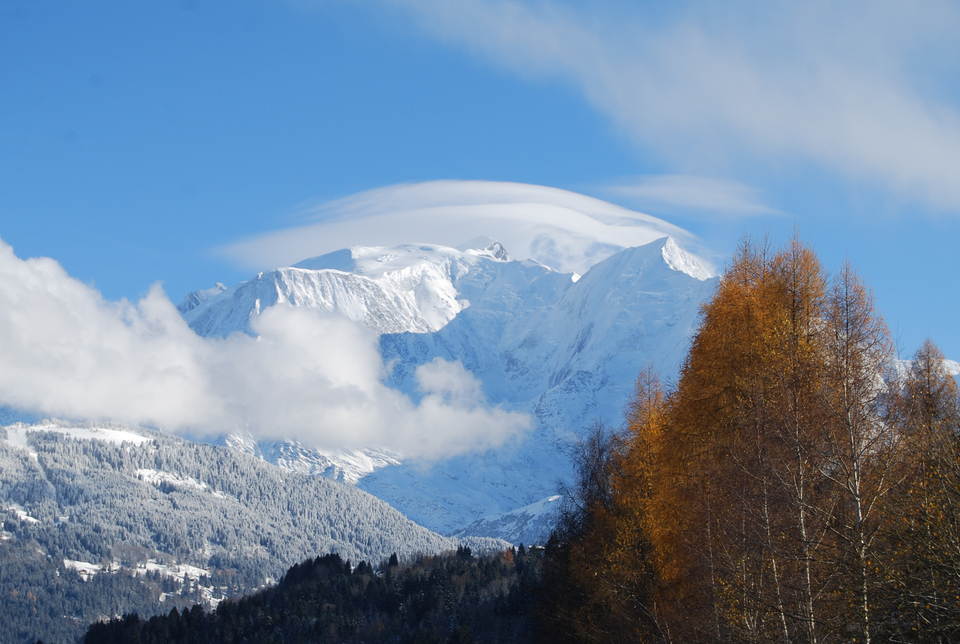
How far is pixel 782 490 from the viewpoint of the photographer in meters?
19.5

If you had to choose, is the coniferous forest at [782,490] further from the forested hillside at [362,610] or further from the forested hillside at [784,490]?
the forested hillside at [362,610]

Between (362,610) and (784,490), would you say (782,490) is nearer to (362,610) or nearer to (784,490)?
(784,490)

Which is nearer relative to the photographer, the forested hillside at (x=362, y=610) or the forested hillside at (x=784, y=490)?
the forested hillside at (x=784, y=490)

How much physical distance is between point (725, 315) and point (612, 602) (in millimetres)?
10548

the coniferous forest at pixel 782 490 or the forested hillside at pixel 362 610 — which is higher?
the coniferous forest at pixel 782 490

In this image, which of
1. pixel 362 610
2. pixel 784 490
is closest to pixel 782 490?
pixel 784 490

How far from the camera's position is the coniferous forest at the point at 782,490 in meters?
15.8

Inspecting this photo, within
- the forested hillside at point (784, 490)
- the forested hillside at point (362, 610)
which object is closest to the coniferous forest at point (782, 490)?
the forested hillside at point (784, 490)

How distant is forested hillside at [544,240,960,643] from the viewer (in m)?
15.7

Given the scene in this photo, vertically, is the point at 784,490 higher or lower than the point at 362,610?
higher

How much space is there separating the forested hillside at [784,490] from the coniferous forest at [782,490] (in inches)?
2.5

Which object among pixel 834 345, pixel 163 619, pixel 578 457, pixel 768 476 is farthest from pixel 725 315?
pixel 163 619

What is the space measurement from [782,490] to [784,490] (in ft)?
0.63

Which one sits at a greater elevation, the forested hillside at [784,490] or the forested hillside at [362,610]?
the forested hillside at [784,490]
